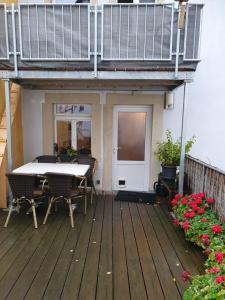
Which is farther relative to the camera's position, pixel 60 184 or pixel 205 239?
pixel 60 184

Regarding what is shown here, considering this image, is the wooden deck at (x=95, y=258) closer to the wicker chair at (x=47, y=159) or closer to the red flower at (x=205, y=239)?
the red flower at (x=205, y=239)

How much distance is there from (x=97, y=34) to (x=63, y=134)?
268cm

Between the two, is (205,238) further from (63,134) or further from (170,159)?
(63,134)

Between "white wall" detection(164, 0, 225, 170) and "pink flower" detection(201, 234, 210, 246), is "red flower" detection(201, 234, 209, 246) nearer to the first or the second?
"pink flower" detection(201, 234, 210, 246)

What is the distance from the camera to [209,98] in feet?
17.4

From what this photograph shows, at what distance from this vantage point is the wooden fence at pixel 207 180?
323cm

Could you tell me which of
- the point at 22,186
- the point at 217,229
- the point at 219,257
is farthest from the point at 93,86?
the point at 219,257

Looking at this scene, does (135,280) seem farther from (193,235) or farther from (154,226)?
(154,226)

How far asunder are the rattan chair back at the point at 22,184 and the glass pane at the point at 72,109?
2.42 m

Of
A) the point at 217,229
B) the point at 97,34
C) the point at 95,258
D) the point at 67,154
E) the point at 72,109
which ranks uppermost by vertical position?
the point at 97,34

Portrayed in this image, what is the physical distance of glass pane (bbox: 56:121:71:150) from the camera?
5.79m

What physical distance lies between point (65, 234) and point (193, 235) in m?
1.86

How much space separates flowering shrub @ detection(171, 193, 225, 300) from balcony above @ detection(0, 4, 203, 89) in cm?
207

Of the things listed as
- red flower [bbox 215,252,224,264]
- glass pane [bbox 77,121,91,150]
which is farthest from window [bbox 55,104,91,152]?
red flower [bbox 215,252,224,264]
